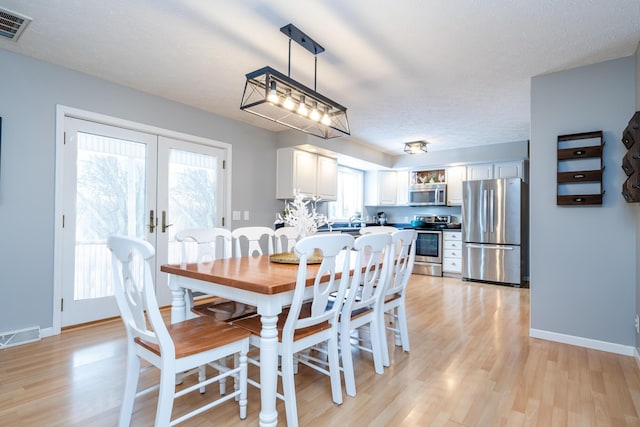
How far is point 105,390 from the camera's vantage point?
1997 millimetres

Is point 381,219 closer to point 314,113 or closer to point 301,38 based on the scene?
point 314,113

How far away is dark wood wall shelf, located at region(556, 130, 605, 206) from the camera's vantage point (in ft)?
8.80

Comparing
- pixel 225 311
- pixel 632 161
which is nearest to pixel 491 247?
pixel 632 161

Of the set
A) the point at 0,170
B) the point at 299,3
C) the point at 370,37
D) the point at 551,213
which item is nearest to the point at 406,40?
the point at 370,37

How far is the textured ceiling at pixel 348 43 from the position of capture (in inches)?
80.4

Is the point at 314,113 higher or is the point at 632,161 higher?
the point at 314,113

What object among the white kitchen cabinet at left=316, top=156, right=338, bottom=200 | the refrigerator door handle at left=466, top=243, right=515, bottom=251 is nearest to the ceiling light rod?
the white kitchen cabinet at left=316, top=156, right=338, bottom=200

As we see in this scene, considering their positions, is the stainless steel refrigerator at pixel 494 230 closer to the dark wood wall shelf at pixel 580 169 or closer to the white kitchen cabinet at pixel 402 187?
the white kitchen cabinet at pixel 402 187

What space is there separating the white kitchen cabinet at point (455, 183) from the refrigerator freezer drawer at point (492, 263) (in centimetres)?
105

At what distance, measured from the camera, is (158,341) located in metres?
1.39

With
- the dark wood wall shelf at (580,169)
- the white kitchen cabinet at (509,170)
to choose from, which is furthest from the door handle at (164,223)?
the white kitchen cabinet at (509,170)

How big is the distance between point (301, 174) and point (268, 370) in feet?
11.6

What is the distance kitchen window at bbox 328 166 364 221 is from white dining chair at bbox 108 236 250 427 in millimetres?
4648

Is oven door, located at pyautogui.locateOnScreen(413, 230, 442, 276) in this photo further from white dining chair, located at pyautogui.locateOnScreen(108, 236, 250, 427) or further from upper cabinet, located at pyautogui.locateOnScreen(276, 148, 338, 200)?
white dining chair, located at pyautogui.locateOnScreen(108, 236, 250, 427)
